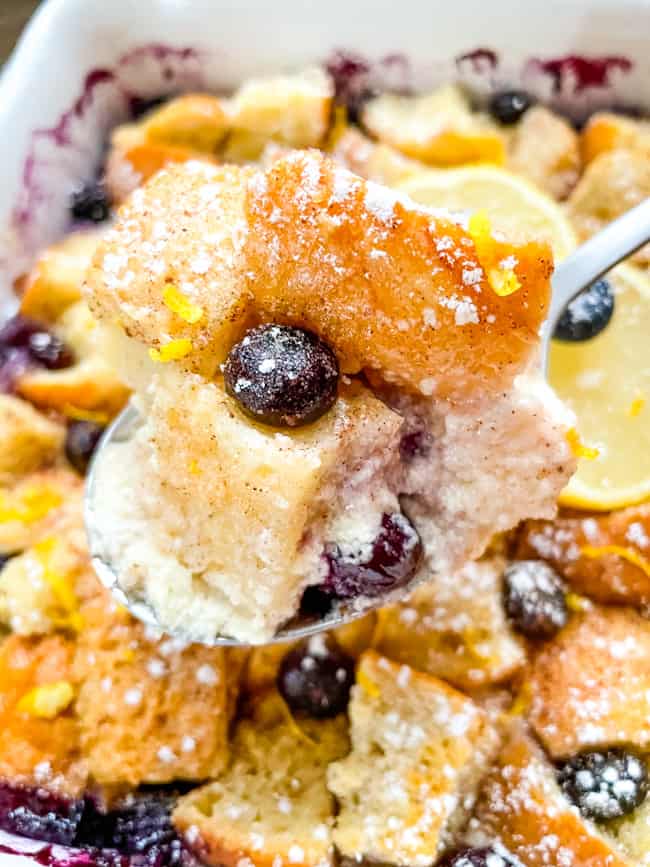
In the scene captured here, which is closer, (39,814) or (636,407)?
(39,814)

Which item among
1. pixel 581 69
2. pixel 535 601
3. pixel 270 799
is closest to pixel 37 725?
pixel 270 799

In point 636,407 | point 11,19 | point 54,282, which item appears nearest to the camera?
point 636,407

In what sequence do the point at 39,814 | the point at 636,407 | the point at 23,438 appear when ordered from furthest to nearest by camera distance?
the point at 23,438 → the point at 636,407 → the point at 39,814

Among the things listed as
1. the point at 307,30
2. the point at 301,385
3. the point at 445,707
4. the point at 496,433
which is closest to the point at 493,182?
the point at 307,30

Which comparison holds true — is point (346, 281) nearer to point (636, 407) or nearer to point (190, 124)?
point (636, 407)

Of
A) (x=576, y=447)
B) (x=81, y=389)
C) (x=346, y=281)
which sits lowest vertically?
(x=81, y=389)

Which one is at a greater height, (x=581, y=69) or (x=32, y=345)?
(x=581, y=69)

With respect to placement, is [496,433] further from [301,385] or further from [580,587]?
[580,587]
